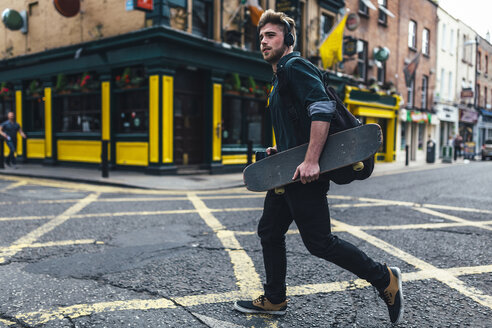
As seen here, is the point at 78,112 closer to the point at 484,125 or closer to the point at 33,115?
the point at 33,115

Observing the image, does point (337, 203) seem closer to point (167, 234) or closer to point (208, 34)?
point (167, 234)

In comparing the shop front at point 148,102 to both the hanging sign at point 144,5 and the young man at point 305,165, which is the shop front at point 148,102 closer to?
the hanging sign at point 144,5

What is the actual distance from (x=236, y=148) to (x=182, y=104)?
2555 mm

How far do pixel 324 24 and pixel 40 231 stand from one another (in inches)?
Result: 666

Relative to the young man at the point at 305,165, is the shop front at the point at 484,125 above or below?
above

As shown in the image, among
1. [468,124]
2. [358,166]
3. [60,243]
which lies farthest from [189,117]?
[468,124]

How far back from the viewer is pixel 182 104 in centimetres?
1309

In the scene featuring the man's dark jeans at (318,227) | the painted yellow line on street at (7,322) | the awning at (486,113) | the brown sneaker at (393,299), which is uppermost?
the awning at (486,113)

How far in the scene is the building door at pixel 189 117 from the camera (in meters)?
12.9

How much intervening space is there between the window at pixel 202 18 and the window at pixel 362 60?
396 inches

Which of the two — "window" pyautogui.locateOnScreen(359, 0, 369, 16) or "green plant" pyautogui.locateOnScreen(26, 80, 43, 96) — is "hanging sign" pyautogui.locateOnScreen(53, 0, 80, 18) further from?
"window" pyautogui.locateOnScreen(359, 0, 369, 16)

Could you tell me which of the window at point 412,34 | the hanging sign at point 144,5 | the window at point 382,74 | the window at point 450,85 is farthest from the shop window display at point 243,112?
the window at point 450,85

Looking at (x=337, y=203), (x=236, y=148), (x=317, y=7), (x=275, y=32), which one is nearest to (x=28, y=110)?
(x=236, y=148)

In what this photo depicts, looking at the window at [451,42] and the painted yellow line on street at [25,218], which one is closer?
the painted yellow line on street at [25,218]
